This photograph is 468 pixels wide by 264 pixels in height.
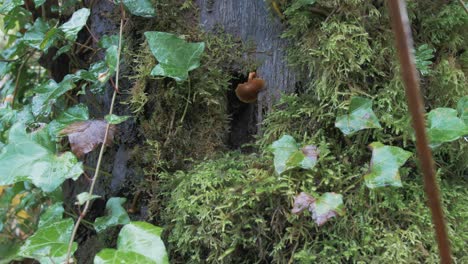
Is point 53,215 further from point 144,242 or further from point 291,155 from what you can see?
point 291,155

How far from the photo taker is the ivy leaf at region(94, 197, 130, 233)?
1161 millimetres

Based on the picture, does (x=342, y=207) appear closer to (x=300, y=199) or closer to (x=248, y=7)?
(x=300, y=199)

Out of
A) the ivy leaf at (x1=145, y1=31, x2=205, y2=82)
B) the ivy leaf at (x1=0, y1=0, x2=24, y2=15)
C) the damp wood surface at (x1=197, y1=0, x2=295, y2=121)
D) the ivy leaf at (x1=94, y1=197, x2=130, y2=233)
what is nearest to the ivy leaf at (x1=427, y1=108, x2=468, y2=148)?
the damp wood surface at (x1=197, y1=0, x2=295, y2=121)

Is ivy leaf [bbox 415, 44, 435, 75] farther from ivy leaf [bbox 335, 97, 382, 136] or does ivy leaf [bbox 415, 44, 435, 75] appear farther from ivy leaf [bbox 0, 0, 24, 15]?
ivy leaf [bbox 0, 0, 24, 15]

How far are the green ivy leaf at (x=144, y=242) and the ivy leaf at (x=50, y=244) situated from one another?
0.42 ft

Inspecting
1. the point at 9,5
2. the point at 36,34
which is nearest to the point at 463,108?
the point at 36,34

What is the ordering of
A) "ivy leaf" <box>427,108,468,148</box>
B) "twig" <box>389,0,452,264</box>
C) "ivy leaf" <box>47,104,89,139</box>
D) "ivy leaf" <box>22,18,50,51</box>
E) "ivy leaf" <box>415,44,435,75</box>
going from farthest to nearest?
1. "ivy leaf" <box>22,18,50,51</box>
2. "ivy leaf" <box>47,104,89,139</box>
3. "ivy leaf" <box>415,44,435,75</box>
4. "ivy leaf" <box>427,108,468,148</box>
5. "twig" <box>389,0,452,264</box>

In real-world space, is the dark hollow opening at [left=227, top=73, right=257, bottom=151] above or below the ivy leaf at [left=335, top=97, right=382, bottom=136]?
below

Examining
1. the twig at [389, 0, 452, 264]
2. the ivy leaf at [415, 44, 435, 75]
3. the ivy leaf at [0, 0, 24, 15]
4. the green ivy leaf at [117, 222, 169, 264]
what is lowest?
the green ivy leaf at [117, 222, 169, 264]

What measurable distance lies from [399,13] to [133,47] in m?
1.12

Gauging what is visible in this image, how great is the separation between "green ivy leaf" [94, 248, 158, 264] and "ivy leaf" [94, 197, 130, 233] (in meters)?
A: 0.26

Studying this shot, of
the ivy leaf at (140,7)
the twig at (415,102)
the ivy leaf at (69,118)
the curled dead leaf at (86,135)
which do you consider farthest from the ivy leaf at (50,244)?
the twig at (415,102)

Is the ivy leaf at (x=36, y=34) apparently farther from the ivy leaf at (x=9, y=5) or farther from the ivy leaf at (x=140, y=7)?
the ivy leaf at (x=140, y=7)

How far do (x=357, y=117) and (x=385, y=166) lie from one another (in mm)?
148
